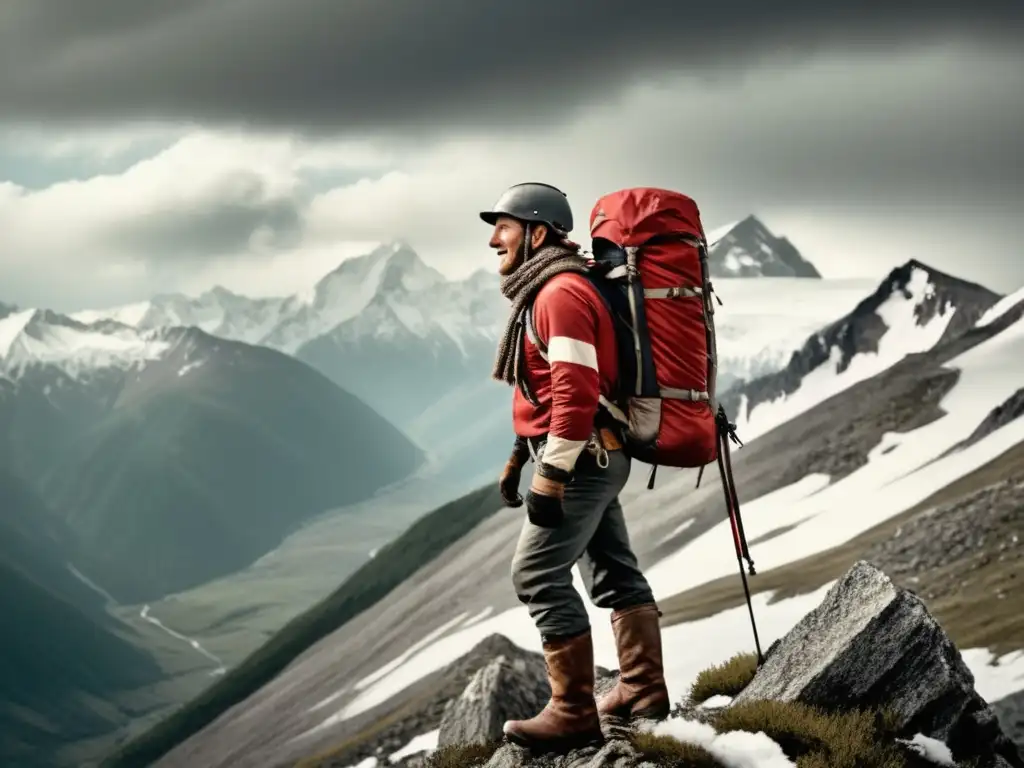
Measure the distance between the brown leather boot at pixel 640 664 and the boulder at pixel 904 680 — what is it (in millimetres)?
1134

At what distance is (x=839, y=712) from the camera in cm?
1040

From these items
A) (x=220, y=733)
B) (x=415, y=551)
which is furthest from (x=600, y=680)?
(x=415, y=551)

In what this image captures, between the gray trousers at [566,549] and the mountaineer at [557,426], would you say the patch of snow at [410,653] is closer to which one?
the mountaineer at [557,426]

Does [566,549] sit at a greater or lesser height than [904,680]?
greater

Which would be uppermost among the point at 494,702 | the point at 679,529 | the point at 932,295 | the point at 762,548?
the point at 932,295

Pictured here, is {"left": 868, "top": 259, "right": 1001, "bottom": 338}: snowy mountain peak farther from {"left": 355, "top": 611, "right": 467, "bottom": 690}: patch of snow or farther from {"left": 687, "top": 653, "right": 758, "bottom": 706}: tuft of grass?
{"left": 687, "top": 653, "right": 758, "bottom": 706}: tuft of grass

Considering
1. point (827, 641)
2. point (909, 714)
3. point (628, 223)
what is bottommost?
point (909, 714)

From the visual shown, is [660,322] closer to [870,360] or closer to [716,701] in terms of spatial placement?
[716,701]

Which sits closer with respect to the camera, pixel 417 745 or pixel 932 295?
pixel 417 745

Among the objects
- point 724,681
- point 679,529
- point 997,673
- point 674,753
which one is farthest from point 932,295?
point 674,753

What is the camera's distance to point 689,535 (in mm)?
105188

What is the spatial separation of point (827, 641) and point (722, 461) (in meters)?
2.24

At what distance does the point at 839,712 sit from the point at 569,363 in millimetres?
4573

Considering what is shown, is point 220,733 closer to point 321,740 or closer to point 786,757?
point 321,740
